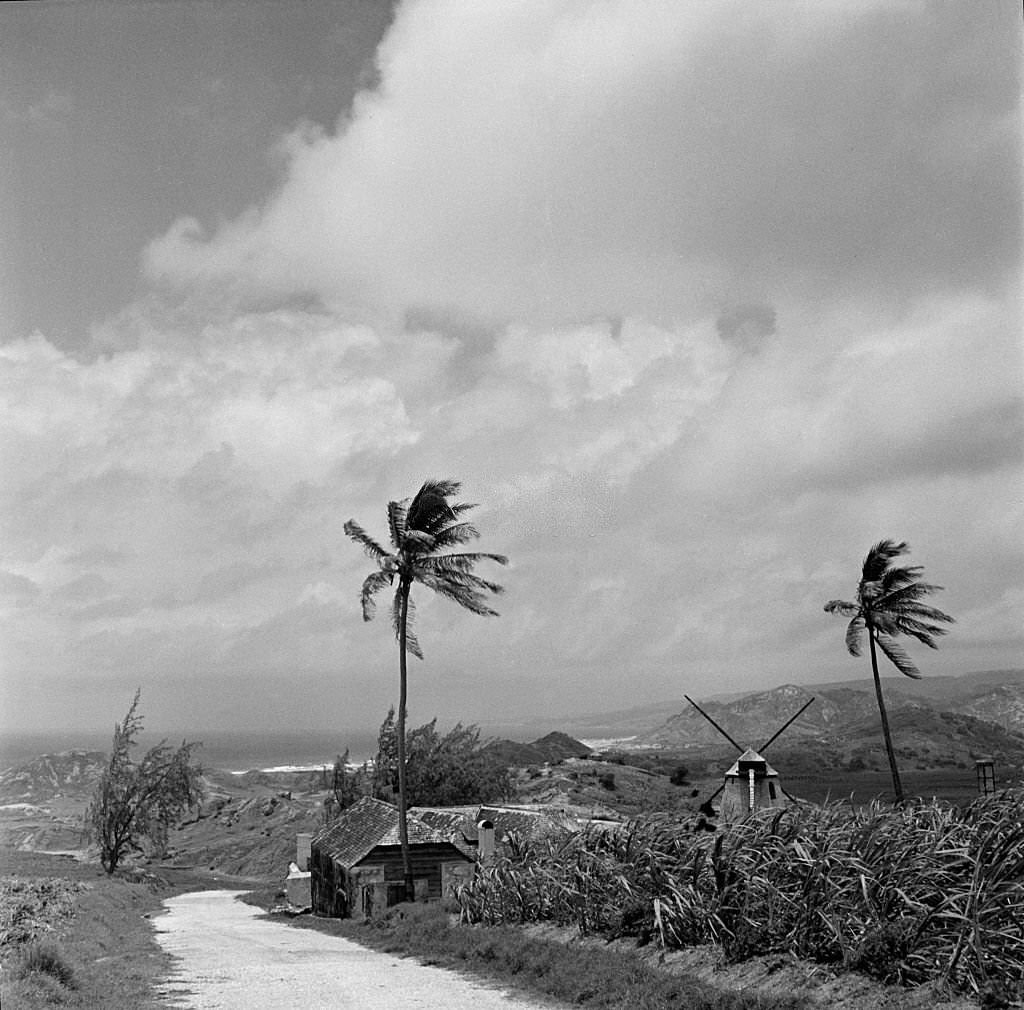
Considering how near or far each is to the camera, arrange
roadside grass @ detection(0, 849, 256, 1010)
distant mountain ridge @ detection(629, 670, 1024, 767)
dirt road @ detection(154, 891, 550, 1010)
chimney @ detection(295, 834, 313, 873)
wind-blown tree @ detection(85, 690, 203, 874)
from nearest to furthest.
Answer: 1. roadside grass @ detection(0, 849, 256, 1010)
2. dirt road @ detection(154, 891, 550, 1010)
3. chimney @ detection(295, 834, 313, 873)
4. wind-blown tree @ detection(85, 690, 203, 874)
5. distant mountain ridge @ detection(629, 670, 1024, 767)

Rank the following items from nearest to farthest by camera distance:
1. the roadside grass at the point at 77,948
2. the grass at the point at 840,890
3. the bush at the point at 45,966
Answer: the grass at the point at 840,890 < the roadside grass at the point at 77,948 < the bush at the point at 45,966

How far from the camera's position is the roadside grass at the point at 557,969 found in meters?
11.6

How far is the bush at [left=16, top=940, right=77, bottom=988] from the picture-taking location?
1334 cm

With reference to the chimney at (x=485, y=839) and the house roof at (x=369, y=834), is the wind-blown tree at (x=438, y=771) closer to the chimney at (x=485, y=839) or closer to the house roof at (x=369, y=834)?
the house roof at (x=369, y=834)

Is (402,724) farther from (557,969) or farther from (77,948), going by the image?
(557,969)

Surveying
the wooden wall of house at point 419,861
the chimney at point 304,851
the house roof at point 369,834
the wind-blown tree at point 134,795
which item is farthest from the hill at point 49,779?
the wooden wall of house at point 419,861

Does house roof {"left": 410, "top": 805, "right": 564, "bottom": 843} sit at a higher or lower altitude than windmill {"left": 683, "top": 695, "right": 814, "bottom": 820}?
lower

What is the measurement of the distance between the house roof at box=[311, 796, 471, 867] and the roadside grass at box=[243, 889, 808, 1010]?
13.1 m

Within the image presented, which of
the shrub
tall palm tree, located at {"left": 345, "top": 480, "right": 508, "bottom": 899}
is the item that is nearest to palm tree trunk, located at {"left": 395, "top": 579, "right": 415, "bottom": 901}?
tall palm tree, located at {"left": 345, "top": 480, "right": 508, "bottom": 899}

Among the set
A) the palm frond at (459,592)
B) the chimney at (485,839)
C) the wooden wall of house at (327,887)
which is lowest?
the wooden wall of house at (327,887)

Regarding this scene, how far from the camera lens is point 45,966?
1380cm

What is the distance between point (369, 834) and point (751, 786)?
59.3ft

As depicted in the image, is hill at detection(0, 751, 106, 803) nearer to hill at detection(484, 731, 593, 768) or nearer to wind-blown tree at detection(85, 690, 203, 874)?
hill at detection(484, 731, 593, 768)

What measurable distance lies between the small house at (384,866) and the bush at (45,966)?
18921mm
